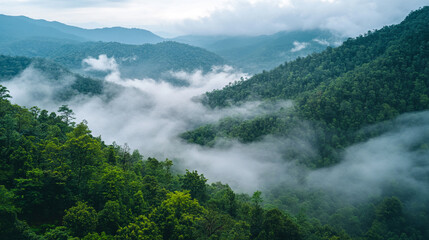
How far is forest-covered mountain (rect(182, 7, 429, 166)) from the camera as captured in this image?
6938 centimetres

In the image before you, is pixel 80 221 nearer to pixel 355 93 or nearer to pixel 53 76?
pixel 355 93

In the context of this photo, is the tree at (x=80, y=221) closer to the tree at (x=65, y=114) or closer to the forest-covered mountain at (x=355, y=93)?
the tree at (x=65, y=114)

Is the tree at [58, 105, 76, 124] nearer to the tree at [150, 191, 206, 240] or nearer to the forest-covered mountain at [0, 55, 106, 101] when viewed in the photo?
the tree at [150, 191, 206, 240]

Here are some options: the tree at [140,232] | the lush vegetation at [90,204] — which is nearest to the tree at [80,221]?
the lush vegetation at [90,204]

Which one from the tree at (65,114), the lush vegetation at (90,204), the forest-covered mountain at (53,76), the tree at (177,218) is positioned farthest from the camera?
the forest-covered mountain at (53,76)

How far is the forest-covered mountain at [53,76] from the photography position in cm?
14412

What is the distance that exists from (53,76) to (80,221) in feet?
520

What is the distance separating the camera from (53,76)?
150 m

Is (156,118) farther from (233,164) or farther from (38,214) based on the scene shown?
(38,214)

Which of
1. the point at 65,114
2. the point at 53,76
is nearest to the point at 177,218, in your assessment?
the point at 65,114

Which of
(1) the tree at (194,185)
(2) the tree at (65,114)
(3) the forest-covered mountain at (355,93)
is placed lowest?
(1) the tree at (194,185)

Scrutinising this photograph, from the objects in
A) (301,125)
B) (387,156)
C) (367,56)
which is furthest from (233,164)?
(367,56)

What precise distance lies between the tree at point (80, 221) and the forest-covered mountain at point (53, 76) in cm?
14262

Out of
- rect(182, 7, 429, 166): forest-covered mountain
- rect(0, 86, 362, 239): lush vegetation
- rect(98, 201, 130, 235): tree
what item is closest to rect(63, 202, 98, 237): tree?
rect(0, 86, 362, 239): lush vegetation
